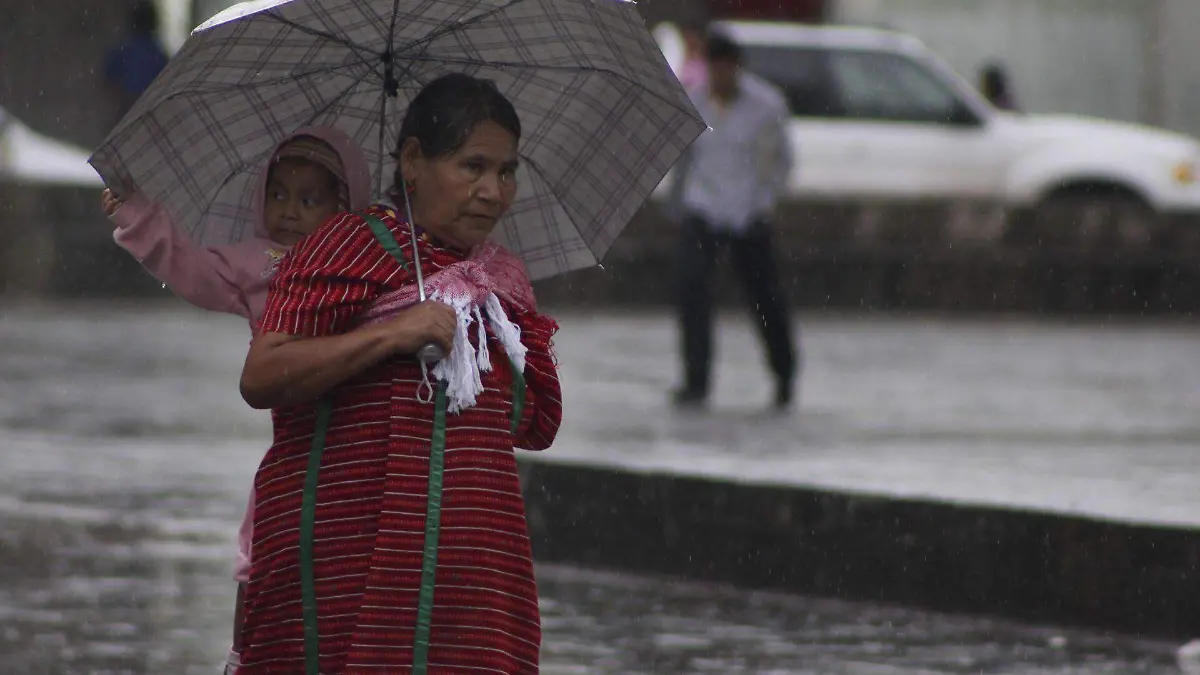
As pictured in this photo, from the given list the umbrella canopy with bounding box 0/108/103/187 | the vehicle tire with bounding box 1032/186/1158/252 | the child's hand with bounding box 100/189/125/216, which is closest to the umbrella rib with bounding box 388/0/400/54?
the child's hand with bounding box 100/189/125/216

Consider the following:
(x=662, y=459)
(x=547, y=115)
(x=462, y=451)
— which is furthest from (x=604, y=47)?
(x=662, y=459)

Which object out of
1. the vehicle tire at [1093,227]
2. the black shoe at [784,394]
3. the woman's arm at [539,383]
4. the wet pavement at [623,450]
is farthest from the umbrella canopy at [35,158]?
the woman's arm at [539,383]

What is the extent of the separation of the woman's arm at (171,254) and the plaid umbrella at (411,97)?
0.14 feet

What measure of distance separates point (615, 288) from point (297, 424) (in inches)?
525

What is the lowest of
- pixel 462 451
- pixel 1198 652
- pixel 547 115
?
pixel 1198 652

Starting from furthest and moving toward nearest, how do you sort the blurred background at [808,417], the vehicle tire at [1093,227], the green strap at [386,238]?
the vehicle tire at [1093,227], the blurred background at [808,417], the green strap at [386,238]

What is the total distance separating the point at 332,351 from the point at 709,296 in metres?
7.86

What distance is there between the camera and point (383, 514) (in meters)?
3.39

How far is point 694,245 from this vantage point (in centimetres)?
1116

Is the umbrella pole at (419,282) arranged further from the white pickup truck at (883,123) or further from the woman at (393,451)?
the white pickup truck at (883,123)

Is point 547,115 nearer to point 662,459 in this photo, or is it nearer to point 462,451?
point 462,451

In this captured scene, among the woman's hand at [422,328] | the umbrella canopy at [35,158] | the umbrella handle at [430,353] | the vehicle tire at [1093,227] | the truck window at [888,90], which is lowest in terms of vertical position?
the umbrella handle at [430,353]

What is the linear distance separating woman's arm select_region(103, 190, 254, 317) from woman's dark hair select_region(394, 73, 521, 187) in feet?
1.90

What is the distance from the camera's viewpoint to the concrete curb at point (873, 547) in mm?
6359
